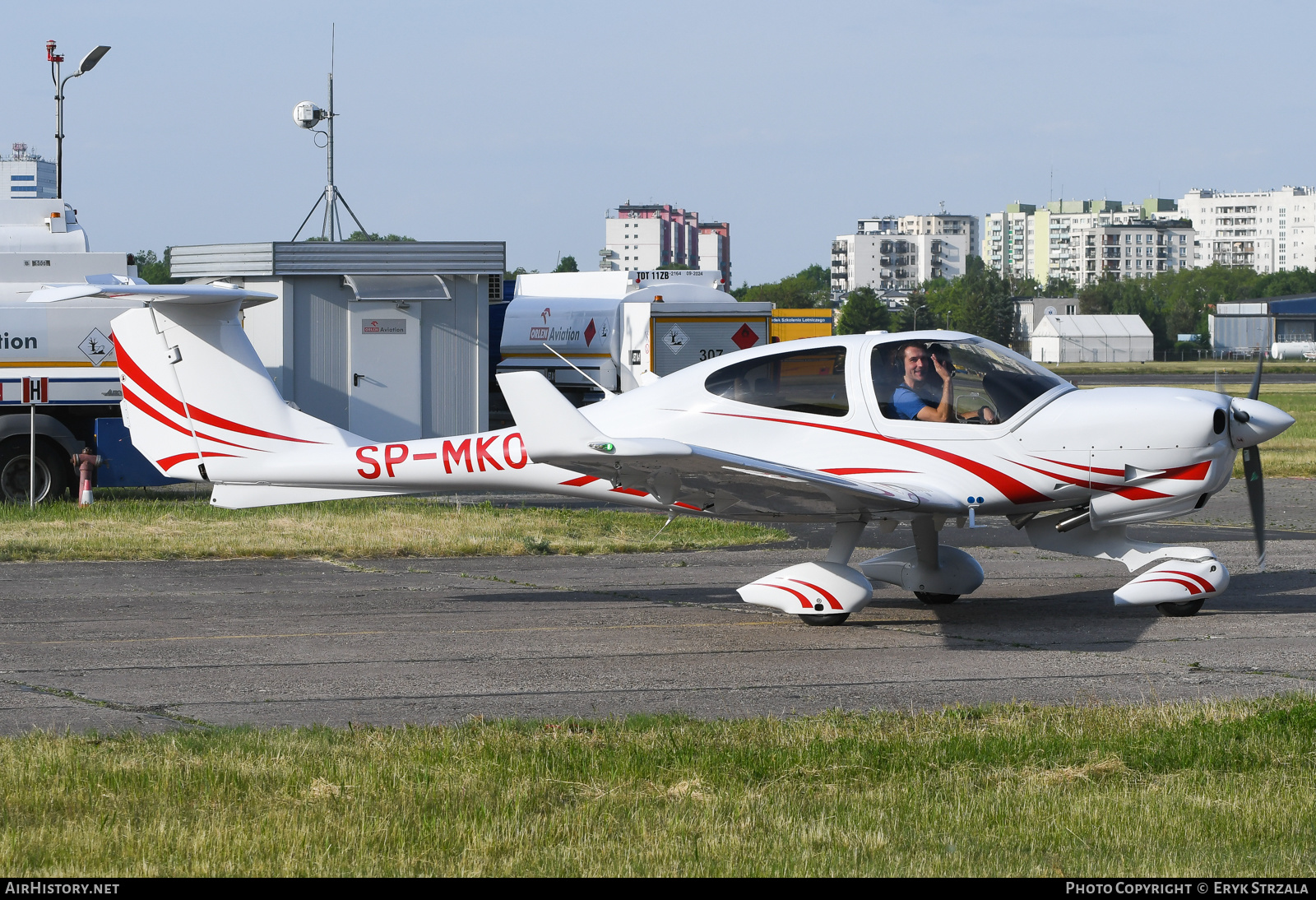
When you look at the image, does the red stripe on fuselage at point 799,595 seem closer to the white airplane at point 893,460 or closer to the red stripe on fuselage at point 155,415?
the white airplane at point 893,460

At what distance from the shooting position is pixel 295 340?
20.6 m

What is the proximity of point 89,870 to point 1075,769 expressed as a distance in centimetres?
422

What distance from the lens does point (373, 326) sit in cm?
2095

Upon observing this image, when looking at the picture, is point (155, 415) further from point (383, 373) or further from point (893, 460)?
point (383, 373)

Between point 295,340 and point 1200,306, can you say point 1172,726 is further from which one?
point 1200,306

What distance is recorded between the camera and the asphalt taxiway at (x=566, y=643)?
27.3ft

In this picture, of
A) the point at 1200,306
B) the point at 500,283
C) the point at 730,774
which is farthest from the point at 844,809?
the point at 1200,306

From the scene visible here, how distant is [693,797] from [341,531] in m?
11.3

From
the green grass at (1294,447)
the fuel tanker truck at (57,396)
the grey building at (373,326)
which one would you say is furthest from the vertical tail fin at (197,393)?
the green grass at (1294,447)

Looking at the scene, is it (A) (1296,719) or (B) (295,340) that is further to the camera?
(B) (295,340)

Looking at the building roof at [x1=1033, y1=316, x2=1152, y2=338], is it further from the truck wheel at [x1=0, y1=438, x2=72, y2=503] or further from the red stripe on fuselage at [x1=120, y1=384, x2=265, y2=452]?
the red stripe on fuselage at [x1=120, y1=384, x2=265, y2=452]

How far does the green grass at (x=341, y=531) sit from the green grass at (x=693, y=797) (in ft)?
27.3

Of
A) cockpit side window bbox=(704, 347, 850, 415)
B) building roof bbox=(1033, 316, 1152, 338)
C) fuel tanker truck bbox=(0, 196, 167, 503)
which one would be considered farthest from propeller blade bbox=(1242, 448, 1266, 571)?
building roof bbox=(1033, 316, 1152, 338)

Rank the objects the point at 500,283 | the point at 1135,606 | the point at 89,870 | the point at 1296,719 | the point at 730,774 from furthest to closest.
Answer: the point at 500,283
the point at 1135,606
the point at 1296,719
the point at 730,774
the point at 89,870
